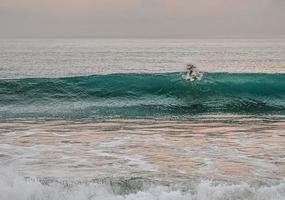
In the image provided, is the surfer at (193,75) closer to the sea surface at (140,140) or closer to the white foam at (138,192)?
the sea surface at (140,140)

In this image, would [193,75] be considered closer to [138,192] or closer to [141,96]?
[141,96]

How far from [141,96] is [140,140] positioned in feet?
33.6

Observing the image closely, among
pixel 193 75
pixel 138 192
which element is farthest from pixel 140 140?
pixel 193 75

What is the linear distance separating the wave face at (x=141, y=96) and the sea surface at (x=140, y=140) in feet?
0.15

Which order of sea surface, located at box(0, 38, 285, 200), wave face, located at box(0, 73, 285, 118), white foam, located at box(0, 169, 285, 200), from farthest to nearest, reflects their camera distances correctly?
wave face, located at box(0, 73, 285, 118) → sea surface, located at box(0, 38, 285, 200) → white foam, located at box(0, 169, 285, 200)

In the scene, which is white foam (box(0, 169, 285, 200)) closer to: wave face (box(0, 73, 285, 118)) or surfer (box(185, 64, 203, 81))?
wave face (box(0, 73, 285, 118))

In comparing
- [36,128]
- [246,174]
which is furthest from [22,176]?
[36,128]

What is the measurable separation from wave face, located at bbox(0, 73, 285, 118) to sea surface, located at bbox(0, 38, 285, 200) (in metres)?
0.04

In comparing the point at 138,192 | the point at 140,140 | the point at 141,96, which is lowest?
the point at 141,96

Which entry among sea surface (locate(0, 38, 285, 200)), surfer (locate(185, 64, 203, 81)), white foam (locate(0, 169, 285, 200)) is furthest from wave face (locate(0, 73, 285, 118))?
white foam (locate(0, 169, 285, 200))

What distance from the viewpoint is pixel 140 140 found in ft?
38.5

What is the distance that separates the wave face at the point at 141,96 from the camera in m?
18.0

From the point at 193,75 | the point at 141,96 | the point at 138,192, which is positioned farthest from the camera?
the point at 193,75

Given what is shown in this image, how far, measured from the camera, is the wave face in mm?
17969
